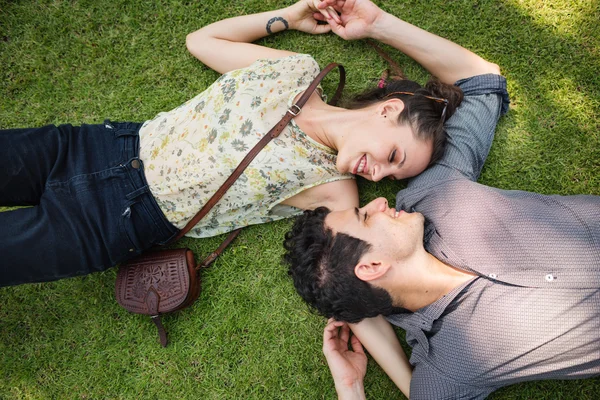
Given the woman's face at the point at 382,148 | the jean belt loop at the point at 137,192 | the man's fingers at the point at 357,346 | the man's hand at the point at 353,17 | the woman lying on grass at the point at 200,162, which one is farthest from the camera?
the man's hand at the point at 353,17

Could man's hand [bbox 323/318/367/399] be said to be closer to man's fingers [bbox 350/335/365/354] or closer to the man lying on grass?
man's fingers [bbox 350/335/365/354]

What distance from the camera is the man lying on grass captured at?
2605mm

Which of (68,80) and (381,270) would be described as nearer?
(381,270)

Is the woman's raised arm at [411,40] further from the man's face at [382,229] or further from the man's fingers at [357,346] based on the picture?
the man's fingers at [357,346]

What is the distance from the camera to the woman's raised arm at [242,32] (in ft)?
11.7

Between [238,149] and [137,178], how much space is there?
2.85 ft

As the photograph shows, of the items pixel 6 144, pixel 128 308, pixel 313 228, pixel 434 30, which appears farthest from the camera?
pixel 434 30

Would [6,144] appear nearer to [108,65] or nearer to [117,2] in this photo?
[108,65]

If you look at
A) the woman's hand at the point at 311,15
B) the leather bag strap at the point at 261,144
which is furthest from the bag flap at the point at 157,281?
the woman's hand at the point at 311,15

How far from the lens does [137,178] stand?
10.7 feet

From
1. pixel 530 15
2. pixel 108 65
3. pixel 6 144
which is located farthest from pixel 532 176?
pixel 6 144

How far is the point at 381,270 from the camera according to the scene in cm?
260

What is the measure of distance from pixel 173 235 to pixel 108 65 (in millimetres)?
1813

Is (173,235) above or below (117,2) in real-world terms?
below
